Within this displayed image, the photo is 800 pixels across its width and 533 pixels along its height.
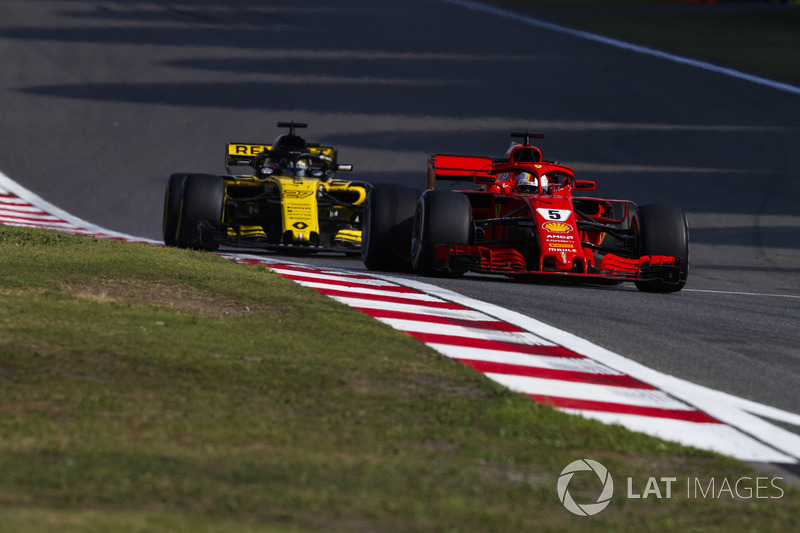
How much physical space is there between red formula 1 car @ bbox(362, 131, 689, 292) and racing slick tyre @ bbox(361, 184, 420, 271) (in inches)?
0.4

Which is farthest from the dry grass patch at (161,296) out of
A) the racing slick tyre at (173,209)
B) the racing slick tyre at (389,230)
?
the racing slick tyre at (173,209)

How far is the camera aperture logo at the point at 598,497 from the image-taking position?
4.48 m

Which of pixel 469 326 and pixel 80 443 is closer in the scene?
pixel 80 443

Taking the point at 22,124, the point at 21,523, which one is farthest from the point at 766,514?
the point at 22,124

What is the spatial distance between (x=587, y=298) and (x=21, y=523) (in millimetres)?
7697

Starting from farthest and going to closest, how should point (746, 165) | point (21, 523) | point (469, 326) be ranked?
point (746, 165) → point (469, 326) → point (21, 523)

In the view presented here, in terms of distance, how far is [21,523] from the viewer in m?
3.80

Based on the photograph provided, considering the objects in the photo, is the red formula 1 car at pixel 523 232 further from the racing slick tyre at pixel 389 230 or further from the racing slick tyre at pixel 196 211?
the racing slick tyre at pixel 196 211

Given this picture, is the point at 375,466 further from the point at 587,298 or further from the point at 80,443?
the point at 587,298

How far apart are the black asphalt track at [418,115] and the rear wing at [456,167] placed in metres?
1.57

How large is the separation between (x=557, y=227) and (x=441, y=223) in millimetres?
1123

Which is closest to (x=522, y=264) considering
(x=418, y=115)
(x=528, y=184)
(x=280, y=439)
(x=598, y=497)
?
(x=528, y=184)

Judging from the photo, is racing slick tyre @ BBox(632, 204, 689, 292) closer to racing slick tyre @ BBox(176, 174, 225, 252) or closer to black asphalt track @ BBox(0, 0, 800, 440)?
black asphalt track @ BBox(0, 0, 800, 440)

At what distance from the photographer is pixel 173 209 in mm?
14219
